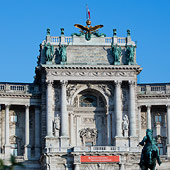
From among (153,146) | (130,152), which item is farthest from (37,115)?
(153,146)

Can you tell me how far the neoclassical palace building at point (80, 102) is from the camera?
58.2 m

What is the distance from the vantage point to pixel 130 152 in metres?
56.3

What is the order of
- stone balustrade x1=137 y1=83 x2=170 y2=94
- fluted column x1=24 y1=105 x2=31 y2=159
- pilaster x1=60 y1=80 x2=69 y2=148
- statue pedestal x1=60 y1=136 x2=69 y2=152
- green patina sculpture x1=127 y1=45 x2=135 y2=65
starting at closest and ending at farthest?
statue pedestal x1=60 y1=136 x2=69 y2=152 < pilaster x1=60 y1=80 x2=69 y2=148 < fluted column x1=24 y1=105 x2=31 y2=159 < green patina sculpture x1=127 y1=45 x2=135 y2=65 < stone balustrade x1=137 y1=83 x2=170 y2=94

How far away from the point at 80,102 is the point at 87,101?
2.63ft

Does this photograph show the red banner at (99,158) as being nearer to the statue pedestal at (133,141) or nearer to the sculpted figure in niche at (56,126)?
the statue pedestal at (133,141)

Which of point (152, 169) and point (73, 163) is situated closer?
point (152, 169)

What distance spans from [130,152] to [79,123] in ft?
23.9

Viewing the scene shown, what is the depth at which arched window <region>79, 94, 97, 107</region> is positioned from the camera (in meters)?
61.0

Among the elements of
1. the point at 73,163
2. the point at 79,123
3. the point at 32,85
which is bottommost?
the point at 73,163

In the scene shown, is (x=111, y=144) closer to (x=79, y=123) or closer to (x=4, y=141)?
(x=79, y=123)

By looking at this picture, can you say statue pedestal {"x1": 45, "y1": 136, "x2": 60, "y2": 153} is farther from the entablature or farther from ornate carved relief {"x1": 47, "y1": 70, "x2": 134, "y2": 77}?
ornate carved relief {"x1": 47, "y1": 70, "x2": 134, "y2": 77}

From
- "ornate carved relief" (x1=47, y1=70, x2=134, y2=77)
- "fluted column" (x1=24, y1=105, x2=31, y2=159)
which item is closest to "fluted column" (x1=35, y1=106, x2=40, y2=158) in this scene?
"fluted column" (x1=24, y1=105, x2=31, y2=159)

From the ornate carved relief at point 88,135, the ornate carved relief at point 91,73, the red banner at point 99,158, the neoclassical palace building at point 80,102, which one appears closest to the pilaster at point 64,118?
the neoclassical palace building at point 80,102

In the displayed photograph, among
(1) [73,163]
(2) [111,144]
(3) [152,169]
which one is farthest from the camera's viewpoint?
(2) [111,144]
